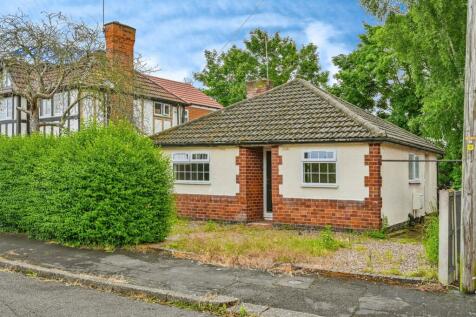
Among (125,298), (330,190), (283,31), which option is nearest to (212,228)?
(330,190)

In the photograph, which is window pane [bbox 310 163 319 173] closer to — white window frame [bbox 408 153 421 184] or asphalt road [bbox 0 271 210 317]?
white window frame [bbox 408 153 421 184]

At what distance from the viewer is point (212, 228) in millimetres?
13383

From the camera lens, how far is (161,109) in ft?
91.7

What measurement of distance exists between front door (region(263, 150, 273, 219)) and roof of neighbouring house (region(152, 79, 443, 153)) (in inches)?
42.9

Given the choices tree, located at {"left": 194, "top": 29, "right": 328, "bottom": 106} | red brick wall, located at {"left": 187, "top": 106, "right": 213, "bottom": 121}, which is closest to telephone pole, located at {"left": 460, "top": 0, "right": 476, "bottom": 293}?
red brick wall, located at {"left": 187, "top": 106, "right": 213, "bottom": 121}

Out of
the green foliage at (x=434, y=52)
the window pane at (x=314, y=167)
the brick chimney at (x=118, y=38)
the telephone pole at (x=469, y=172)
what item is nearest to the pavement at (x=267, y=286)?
the telephone pole at (x=469, y=172)

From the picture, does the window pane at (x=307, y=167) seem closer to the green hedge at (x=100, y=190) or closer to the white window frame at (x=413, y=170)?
the white window frame at (x=413, y=170)

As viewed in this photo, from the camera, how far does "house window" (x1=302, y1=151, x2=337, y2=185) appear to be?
42.9ft

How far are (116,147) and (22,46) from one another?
9.49 metres

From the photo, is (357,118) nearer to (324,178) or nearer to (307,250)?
(324,178)

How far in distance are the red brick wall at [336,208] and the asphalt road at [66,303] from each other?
308 inches

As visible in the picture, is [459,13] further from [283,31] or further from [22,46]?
[283,31]

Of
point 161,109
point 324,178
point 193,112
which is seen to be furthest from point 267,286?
point 193,112

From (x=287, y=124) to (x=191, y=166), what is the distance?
3758mm
